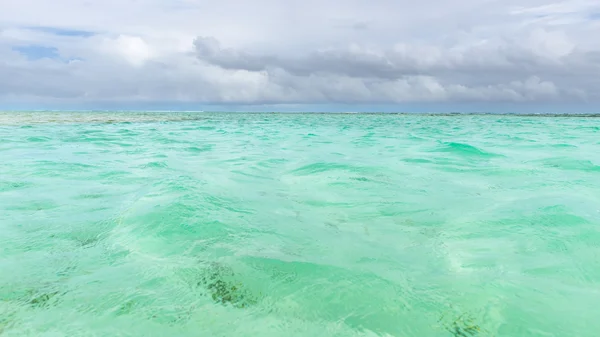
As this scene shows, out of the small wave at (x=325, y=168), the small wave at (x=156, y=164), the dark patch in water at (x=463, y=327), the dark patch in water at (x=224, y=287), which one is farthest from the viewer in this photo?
the small wave at (x=156, y=164)

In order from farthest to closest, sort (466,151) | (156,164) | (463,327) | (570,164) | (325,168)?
(466,151) → (570,164) → (156,164) → (325,168) → (463,327)

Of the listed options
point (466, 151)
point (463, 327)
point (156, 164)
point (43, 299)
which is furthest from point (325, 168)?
point (43, 299)

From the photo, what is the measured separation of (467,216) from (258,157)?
834 cm

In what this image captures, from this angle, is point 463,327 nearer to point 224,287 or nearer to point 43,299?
point 224,287

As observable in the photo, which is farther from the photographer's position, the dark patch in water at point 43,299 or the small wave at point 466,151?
the small wave at point 466,151

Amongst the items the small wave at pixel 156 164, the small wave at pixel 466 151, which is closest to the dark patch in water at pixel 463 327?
the small wave at pixel 156 164

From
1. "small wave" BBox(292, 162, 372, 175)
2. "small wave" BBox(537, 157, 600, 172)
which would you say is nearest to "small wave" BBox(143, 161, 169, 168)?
"small wave" BBox(292, 162, 372, 175)

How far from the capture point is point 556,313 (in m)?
3.34

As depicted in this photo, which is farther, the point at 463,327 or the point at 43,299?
the point at 43,299

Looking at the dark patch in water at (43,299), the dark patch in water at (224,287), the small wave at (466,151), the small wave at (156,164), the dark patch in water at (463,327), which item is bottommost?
the small wave at (156,164)

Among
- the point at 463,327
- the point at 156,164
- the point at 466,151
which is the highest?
the point at 466,151

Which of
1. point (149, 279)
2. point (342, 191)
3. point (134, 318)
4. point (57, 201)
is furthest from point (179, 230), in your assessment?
point (342, 191)

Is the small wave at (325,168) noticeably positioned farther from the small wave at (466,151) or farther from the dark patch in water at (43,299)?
the dark patch in water at (43,299)

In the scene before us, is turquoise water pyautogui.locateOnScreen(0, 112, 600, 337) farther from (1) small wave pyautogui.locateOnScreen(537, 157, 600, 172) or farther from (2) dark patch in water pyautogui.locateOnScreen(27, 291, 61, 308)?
(1) small wave pyautogui.locateOnScreen(537, 157, 600, 172)
